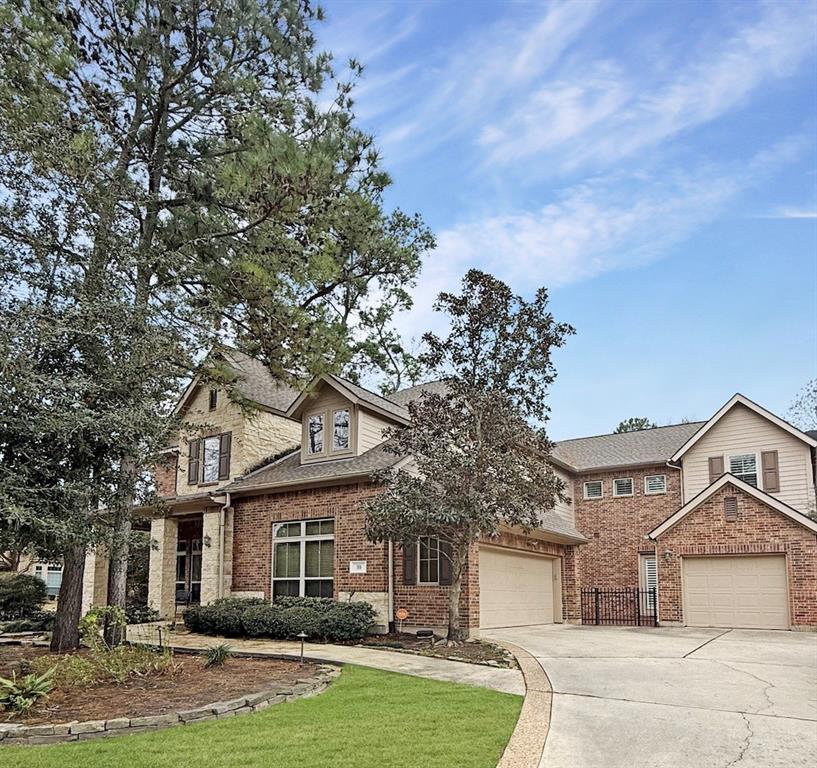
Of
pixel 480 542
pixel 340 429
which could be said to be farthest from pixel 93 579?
pixel 480 542

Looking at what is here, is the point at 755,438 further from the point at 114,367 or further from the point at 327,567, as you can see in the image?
the point at 114,367

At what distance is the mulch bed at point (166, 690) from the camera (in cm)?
772

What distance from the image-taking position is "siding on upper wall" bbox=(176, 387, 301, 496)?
20.5 metres

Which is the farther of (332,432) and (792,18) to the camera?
(332,432)

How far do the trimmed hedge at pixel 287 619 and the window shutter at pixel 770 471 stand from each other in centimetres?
1378

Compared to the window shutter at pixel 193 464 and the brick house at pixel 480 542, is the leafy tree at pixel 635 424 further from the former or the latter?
the window shutter at pixel 193 464

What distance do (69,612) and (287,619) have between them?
413cm

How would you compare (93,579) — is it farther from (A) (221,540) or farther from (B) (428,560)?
(B) (428,560)

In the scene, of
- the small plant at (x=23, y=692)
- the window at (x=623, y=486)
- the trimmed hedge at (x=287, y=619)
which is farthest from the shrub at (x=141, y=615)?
the window at (x=623, y=486)

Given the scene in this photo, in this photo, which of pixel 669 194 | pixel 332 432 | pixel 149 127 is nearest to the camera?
pixel 669 194

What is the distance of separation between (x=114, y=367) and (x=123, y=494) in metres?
2.14

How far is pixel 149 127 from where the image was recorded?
52.9 ft

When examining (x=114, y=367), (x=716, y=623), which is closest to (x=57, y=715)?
(x=114, y=367)

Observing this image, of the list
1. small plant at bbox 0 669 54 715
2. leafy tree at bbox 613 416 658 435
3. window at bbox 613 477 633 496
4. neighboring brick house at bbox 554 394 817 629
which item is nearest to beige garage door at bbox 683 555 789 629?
neighboring brick house at bbox 554 394 817 629
